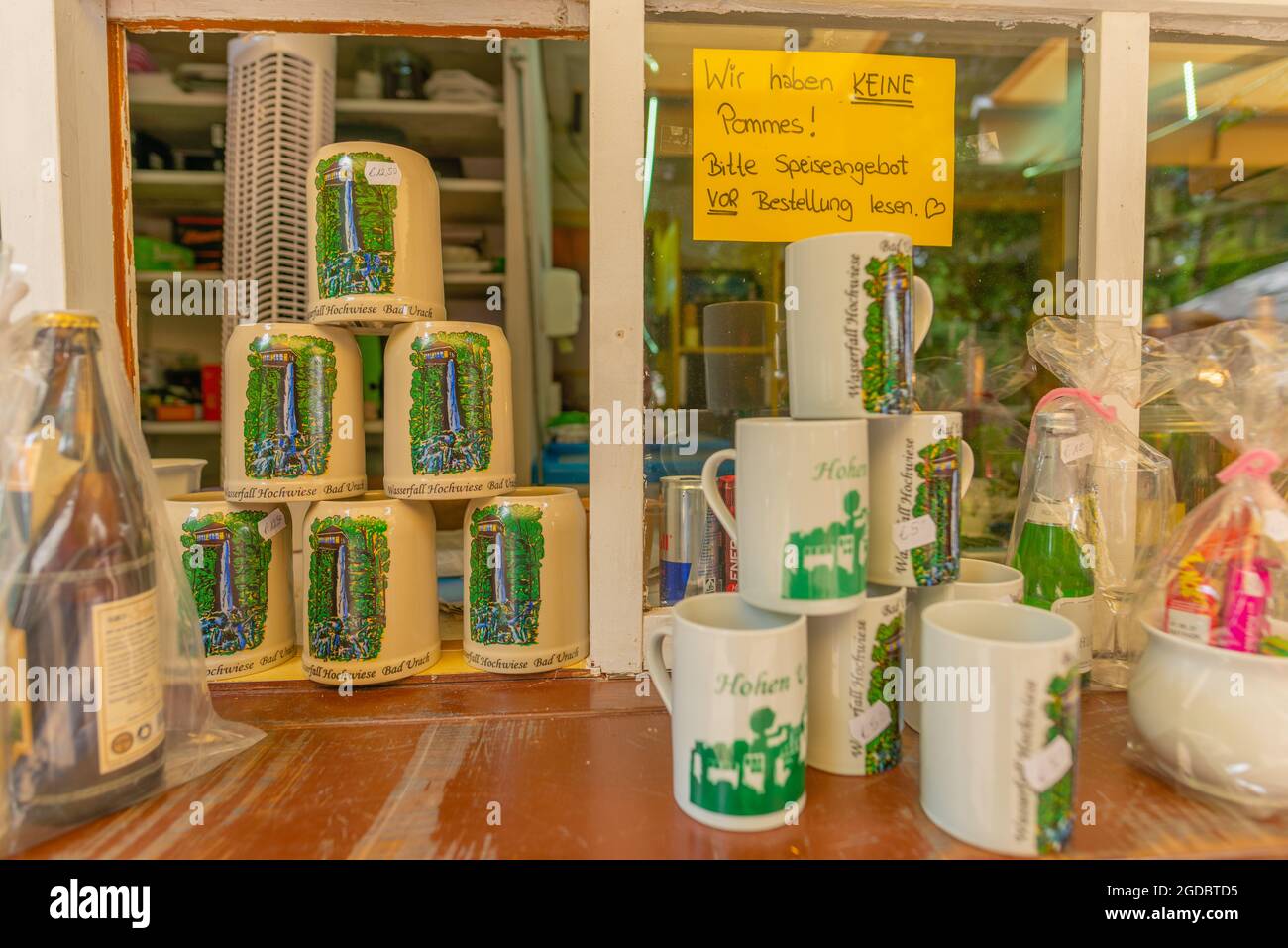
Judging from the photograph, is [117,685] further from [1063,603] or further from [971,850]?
[1063,603]

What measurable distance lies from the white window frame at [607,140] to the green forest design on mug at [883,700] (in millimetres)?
339

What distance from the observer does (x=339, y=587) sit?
0.83m

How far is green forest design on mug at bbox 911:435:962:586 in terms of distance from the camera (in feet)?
2.15

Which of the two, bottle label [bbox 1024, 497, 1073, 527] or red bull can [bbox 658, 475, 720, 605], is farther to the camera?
red bull can [bbox 658, 475, 720, 605]

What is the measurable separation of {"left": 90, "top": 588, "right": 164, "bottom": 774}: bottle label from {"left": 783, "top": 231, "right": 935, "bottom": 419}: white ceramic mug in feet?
2.00

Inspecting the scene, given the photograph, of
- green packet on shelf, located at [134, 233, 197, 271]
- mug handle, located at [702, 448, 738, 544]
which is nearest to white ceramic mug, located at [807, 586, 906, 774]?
mug handle, located at [702, 448, 738, 544]

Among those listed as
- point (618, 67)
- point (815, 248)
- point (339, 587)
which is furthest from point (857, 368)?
point (339, 587)

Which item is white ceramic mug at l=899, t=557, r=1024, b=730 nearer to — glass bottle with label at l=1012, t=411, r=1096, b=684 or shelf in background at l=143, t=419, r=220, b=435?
glass bottle with label at l=1012, t=411, r=1096, b=684

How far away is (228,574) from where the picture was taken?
0.86 meters

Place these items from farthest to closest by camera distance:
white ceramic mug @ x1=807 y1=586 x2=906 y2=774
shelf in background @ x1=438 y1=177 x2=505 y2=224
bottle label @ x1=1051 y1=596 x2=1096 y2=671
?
shelf in background @ x1=438 y1=177 x2=505 y2=224, bottle label @ x1=1051 y1=596 x2=1096 y2=671, white ceramic mug @ x1=807 y1=586 x2=906 y2=774

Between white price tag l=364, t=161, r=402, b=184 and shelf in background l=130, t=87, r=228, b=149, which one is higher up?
shelf in background l=130, t=87, r=228, b=149

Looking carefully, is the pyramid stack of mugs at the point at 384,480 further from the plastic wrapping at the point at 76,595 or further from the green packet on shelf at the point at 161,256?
the green packet on shelf at the point at 161,256

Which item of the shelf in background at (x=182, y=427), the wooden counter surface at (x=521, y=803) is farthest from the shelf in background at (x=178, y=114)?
the wooden counter surface at (x=521, y=803)

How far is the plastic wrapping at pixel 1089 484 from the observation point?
84 cm
